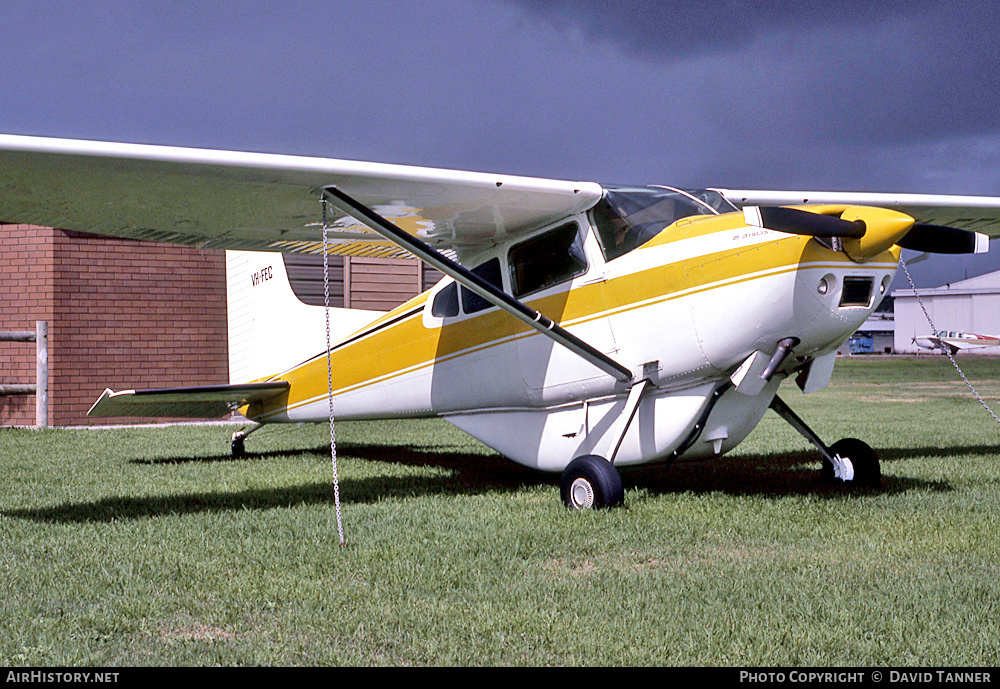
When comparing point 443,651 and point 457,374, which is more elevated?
point 457,374

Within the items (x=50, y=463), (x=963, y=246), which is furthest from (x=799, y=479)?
(x=50, y=463)

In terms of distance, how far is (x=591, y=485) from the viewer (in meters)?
6.01

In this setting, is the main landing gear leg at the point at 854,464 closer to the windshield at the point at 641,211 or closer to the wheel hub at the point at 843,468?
the wheel hub at the point at 843,468

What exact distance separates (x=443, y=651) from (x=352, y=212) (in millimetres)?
3821

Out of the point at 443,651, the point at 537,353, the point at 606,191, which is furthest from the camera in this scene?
the point at 537,353

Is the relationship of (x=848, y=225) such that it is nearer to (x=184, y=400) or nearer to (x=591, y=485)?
(x=591, y=485)

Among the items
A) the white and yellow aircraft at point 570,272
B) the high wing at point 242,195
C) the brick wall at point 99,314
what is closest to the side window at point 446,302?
the white and yellow aircraft at point 570,272

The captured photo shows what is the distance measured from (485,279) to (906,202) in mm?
4460

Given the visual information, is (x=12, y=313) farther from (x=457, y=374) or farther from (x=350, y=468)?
(x=457, y=374)

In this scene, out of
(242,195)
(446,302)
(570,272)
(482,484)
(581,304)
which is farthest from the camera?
(446,302)

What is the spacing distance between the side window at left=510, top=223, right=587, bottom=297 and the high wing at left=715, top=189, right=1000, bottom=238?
1863 mm

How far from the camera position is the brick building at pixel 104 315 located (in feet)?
49.0

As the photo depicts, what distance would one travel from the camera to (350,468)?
9.30m

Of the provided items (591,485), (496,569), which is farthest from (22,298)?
(496,569)
